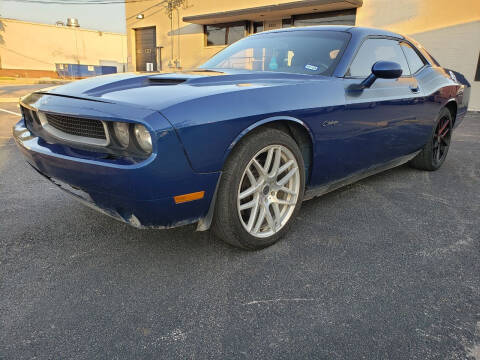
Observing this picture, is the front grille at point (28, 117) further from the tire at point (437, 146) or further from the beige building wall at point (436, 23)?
the beige building wall at point (436, 23)

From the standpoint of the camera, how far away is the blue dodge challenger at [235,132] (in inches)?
69.4

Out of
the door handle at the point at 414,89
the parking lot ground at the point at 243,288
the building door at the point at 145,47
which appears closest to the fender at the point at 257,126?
the parking lot ground at the point at 243,288

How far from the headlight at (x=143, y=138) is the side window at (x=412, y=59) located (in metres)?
2.91

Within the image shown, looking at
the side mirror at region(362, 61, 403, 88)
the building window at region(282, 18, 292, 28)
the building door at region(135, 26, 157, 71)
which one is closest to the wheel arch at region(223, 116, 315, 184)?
the side mirror at region(362, 61, 403, 88)

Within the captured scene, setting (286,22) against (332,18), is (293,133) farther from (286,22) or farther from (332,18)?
(286,22)

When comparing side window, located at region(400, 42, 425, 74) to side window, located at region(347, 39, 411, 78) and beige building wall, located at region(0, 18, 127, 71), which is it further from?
beige building wall, located at region(0, 18, 127, 71)

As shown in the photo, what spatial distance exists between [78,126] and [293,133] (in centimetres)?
125

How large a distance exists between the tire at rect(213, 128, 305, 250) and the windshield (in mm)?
781

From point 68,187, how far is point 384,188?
2802mm

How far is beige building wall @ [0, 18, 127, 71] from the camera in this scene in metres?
44.2

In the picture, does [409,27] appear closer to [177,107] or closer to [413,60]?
[413,60]

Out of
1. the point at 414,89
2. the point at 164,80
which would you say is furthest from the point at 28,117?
the point at 414,89

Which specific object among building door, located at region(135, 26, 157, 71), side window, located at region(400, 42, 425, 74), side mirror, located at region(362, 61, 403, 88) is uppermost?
building door, located at region(135, 26, 157, 71)

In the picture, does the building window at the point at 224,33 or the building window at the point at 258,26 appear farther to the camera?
the building window at the point at 224,33
